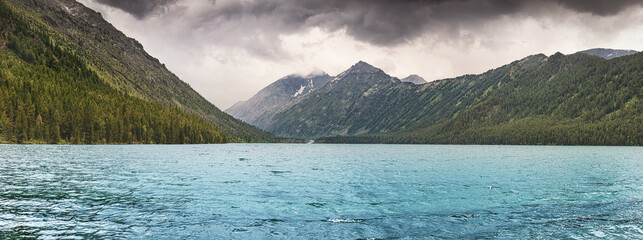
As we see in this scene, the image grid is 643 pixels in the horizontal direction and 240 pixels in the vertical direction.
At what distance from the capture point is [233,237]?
19.7 metres

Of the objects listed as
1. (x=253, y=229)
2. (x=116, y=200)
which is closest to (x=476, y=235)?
(x=253, y=229)

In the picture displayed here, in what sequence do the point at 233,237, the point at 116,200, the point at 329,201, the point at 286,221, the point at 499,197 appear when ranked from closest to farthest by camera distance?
the point at 233,237 → the point at 286,221 → the point at 116,200 → the point at 329,201 → the point at 499,197

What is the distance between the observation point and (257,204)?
29625mm

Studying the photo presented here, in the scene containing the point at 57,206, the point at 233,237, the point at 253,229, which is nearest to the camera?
the point at 233,237

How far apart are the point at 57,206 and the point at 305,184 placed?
2415cm

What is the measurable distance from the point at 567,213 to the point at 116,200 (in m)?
35.7

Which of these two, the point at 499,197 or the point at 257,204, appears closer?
the point at 257,204

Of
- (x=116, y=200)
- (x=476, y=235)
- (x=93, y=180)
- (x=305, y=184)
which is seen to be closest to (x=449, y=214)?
(x=476, y=235)

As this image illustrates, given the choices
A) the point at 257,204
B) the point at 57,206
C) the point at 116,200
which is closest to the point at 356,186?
the point at 257,204

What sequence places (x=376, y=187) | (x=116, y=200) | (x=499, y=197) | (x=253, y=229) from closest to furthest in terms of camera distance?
(x=253, y=229)
(x=116, y=200)
(x=499, y=197)
(x=376, y=187)

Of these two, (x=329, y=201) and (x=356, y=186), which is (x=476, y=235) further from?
(x=356, y=186)

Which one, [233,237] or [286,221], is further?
[286,221]

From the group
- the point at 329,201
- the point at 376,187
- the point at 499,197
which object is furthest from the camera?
the point at 376,187

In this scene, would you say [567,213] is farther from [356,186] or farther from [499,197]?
[356,186]
